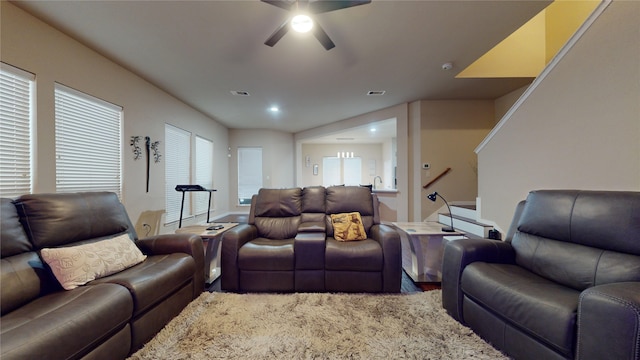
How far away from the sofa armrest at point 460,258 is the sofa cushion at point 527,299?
58 millimetres

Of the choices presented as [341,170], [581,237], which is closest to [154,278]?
[581,237]

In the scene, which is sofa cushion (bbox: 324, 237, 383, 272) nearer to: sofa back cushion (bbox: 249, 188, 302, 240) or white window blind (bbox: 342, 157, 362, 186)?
sofa back cushion (bbox: 249, 188, 302, 240)

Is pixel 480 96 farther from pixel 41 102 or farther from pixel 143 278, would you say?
pixel 41 102

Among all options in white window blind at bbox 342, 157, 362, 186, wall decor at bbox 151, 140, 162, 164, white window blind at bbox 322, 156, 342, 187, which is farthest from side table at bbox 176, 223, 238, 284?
white window blind at bbox 342, 157, 362, 186

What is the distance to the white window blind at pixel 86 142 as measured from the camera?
2389mm

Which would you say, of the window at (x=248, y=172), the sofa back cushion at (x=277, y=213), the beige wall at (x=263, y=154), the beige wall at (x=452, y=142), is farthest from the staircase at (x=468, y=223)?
the window at (x=248, y=172)

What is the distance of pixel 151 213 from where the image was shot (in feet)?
11.6

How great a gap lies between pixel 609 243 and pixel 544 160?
1202 millimetres

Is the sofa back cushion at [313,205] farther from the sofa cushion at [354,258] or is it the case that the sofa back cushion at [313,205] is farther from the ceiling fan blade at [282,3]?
the ceiling fan blade at [282,3]

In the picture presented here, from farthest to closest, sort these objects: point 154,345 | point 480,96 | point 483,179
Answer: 1. point 480,96
2. point 483,179
3. point 154,345

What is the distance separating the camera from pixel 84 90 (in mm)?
2584

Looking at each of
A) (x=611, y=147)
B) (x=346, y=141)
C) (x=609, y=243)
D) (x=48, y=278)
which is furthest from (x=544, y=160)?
(x=346, y=141)

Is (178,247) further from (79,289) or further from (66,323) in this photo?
(66,323)

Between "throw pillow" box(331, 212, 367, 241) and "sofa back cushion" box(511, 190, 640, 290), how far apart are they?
1.42m
